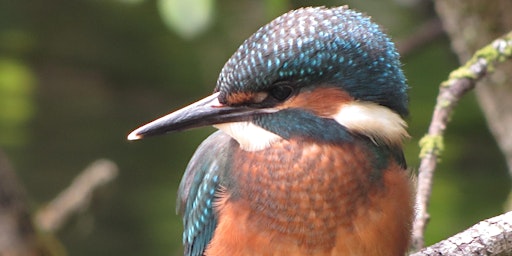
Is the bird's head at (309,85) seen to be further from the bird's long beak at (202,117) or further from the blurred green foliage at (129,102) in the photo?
the blurred green foliage at (129,102)

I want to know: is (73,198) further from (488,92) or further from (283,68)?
(283,68)

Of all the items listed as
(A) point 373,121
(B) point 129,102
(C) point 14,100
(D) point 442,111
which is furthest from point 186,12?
(C) point 14,100

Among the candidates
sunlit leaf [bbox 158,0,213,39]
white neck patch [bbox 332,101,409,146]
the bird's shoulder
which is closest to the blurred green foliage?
the bird's shoulder

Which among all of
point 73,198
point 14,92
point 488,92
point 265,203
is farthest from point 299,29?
point 14,92

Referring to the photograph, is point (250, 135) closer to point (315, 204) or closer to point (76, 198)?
point (315, 204)

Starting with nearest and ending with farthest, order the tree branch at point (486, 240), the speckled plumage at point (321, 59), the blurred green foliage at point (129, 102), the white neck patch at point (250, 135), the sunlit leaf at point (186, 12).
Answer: the tree branch at point (486, 240) → the speckled plumage at point (321, 59) → the white neck patch at point (250, 135) → the sunlit leaf at point (186, 12) → the blurred green foliage at point (129, 102)

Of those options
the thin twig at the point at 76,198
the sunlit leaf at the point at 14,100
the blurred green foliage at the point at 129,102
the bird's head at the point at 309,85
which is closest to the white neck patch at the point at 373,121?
the bird's head at the point at 309,85

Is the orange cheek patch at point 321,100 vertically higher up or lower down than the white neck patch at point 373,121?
higher up
